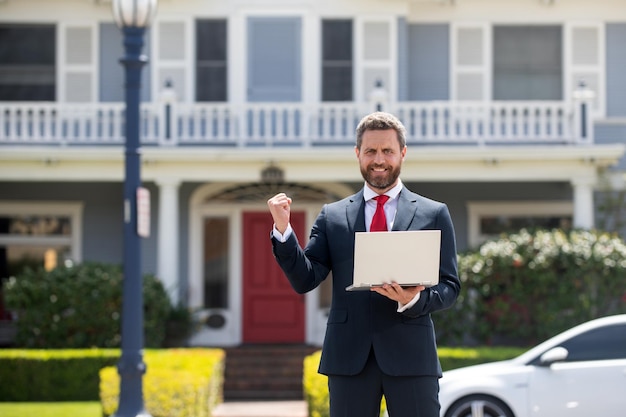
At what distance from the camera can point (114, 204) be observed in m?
18.9

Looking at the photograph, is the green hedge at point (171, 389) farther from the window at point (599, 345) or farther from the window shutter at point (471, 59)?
the window shutter at point (471, 59)

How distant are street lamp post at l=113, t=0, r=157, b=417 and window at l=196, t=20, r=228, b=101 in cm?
809

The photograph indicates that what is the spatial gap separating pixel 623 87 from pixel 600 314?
17.0 ft

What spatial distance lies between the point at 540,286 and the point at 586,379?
5.76 metres

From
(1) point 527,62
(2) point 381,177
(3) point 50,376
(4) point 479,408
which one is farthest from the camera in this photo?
(1) point 527,62

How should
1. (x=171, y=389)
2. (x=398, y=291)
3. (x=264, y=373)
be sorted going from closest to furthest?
(x=398, y=291) < (x=171, y=389) < (x=264, y=373)

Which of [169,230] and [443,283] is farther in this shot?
[169,230]

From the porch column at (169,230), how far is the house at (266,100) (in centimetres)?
15

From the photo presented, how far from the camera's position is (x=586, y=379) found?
980 centimetres

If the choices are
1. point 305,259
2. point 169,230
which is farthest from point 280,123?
point 305,259

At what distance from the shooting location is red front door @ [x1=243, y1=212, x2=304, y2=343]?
1844cm

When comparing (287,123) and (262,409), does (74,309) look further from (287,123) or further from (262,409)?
(287,123)

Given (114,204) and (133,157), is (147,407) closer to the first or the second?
(133,157)

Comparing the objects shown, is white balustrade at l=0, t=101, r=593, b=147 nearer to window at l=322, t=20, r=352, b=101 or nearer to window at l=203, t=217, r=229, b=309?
window at l=322, t=20, r=352, b=101
